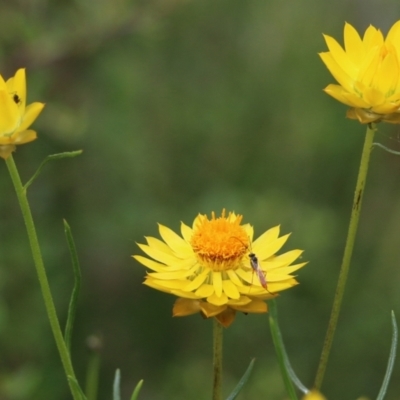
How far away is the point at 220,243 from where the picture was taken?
1405 millimetres

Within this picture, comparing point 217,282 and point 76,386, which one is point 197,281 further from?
point 76,386

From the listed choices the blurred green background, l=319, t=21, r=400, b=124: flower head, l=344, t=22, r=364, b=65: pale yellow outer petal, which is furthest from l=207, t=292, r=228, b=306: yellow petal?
the blurred green background

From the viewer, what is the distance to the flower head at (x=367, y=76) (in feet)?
4.17

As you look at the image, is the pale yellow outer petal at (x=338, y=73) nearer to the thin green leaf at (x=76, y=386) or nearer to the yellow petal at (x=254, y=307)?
the yellow petal at (x=254, y=307)

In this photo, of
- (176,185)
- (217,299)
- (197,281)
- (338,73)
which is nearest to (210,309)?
(217,299)

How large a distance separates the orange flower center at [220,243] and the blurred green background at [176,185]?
5.18 feet

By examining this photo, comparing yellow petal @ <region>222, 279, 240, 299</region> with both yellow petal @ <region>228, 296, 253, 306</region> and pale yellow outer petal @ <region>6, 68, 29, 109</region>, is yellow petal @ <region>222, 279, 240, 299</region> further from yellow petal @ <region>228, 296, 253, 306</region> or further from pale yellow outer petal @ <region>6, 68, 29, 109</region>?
pale yellow outer petal @ <region>6, 68, 29, 109</region>

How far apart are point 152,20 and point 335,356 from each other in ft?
5.58

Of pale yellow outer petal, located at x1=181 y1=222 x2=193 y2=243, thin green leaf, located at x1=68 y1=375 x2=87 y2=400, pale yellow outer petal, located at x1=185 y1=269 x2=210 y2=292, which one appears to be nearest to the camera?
thin green leaf, located at x1=68 y1=375 x2=87 y2=400

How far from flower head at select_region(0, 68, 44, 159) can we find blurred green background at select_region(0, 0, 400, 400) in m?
1.60

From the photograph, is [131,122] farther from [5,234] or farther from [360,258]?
[360,258]

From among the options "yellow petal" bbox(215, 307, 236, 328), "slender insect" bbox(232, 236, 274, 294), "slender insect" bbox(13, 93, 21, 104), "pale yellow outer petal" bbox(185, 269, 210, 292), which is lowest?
"pale yellow outer petal" bbox(185, 269, 210, 292)

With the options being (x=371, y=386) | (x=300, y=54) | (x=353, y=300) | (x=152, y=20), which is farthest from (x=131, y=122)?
(x=371, y=386)

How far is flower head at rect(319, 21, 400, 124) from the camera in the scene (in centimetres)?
127
